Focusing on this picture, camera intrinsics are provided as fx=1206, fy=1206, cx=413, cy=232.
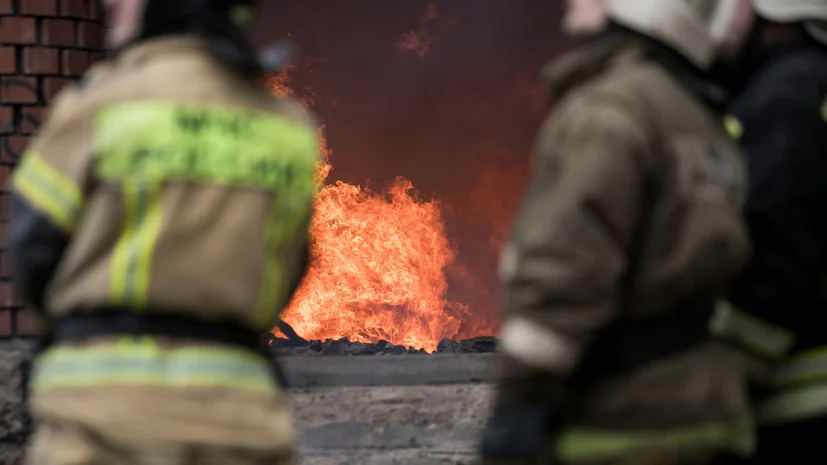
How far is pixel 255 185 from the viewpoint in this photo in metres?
2.63

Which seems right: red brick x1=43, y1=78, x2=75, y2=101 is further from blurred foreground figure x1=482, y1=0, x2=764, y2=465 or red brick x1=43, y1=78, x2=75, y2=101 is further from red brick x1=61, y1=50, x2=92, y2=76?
blurred foreground figure x1=482, y1=0, x2=764, y2=465

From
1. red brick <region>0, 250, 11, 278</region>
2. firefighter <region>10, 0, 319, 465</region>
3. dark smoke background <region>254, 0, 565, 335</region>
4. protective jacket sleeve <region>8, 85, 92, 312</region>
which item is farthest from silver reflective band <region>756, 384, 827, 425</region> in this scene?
dark smoke background <region>254, 0, 565, 335</region>

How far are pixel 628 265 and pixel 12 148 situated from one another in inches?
148

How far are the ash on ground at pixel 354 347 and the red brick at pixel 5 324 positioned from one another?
1322 millimetres

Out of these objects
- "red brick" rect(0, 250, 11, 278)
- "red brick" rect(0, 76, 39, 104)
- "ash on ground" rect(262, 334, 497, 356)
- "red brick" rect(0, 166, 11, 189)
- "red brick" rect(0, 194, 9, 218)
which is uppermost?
"red brick" rect(0, 76, 39, 104)

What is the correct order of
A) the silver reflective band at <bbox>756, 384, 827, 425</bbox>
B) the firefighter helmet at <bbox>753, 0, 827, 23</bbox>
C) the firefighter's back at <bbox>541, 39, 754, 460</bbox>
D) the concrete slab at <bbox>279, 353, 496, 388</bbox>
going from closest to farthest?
the firefighter's back at <bbox>541, 39, 754, 460</bbox>
the silver reflective band at <bbox>756, 384, 827, 425</bbox>
the firefighter helmet at <bbox>753, 0, 827, 23</bbox>
the concrete slab at <bbox>279, 353, 496, 388</bbox>

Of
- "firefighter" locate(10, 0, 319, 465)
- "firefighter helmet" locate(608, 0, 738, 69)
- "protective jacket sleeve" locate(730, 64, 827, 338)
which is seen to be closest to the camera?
"firefighter" locate(10, 0, 319, 465)

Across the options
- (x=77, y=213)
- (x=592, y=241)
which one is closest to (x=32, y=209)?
(x=77, y=213)

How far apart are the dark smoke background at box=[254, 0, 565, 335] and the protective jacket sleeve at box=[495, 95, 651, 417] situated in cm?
516

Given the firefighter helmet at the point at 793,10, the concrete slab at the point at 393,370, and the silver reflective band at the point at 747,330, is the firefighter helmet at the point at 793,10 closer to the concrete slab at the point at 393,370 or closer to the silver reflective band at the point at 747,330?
the silver reflective band at the point at 747,330

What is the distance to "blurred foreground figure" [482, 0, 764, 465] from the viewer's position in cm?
252

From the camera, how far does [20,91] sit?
18.2ft

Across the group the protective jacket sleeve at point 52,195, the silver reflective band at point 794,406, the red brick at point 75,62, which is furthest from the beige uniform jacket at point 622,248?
the red brick at point 75,62

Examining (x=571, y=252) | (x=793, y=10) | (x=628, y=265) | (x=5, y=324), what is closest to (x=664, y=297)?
(x=628, y=265)
